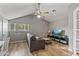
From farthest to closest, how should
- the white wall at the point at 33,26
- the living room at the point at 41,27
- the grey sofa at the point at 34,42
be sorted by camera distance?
the grey sofa at the point at 34,42 < the white wall at the point at 33,26 < the living room at the point at 41,27

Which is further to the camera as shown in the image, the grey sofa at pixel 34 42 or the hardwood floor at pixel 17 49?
the grey sofa at pixel 34 42

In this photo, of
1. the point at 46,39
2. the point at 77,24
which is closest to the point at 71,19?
the point at 77,24

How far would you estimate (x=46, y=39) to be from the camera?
1778mm

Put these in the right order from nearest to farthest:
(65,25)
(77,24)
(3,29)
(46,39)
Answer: (77,24)
(3,29)
(65,25)
(46,39)

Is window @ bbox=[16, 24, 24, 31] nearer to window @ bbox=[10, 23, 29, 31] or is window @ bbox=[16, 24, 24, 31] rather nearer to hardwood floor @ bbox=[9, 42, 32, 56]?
window @ bbox=[10, 23, 29, 31]

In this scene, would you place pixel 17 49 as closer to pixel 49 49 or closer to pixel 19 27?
pixel 19 27

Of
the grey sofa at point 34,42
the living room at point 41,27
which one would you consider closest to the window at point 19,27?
the living room at point 41,27

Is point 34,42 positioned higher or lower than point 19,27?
lower

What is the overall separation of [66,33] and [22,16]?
841 millimetres

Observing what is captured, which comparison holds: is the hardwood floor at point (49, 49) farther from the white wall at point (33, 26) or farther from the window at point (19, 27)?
the window at point (19, 27)

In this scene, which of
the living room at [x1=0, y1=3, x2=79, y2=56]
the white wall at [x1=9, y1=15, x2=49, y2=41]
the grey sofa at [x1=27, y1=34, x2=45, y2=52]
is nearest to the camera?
the living room at [x1=0, y1=3, x2=79, y2=56]

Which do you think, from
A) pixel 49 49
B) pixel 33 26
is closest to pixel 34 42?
pixel 49 49

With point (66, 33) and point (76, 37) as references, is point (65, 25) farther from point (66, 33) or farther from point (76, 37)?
point (76, 37)

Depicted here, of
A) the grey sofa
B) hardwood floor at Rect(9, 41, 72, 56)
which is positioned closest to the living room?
hardwood floor at Rect(9, 41, 72, 56)
